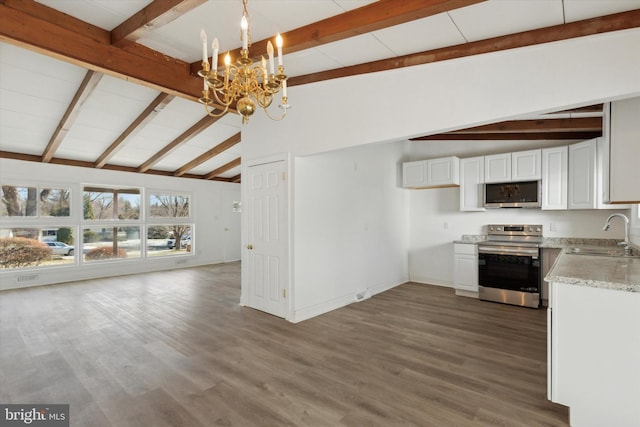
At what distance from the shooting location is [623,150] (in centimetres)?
251

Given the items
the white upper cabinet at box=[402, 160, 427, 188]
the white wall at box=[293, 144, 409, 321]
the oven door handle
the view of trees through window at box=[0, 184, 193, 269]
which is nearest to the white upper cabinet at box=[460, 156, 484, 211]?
the white upper cabinet at box=[402, 160, 427, 188]

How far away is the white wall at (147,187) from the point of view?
5969 millimetres

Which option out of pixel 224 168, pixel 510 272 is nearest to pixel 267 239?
pixel 510 272

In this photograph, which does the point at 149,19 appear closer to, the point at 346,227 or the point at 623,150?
the point at 346,227

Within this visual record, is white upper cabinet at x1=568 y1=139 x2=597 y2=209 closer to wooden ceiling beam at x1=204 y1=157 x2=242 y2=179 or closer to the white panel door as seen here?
the white panel door

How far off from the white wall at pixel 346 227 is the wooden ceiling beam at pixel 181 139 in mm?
2287

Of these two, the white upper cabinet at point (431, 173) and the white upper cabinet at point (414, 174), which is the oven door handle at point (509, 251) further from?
the white upper cabinet at point (414, 174)

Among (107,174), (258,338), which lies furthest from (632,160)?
(107,174)

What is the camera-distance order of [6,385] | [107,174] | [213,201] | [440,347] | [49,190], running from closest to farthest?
[6,385]
[440,347]
[49,190]
[107,174]
[213,201]

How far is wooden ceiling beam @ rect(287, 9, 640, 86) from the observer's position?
2.06 m

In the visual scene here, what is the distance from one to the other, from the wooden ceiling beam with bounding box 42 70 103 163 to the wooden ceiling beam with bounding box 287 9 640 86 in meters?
2.88

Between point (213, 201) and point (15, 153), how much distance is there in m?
4.19

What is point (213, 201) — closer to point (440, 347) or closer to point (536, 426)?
point (440, 347)

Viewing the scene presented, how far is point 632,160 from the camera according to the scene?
8.09 feet
